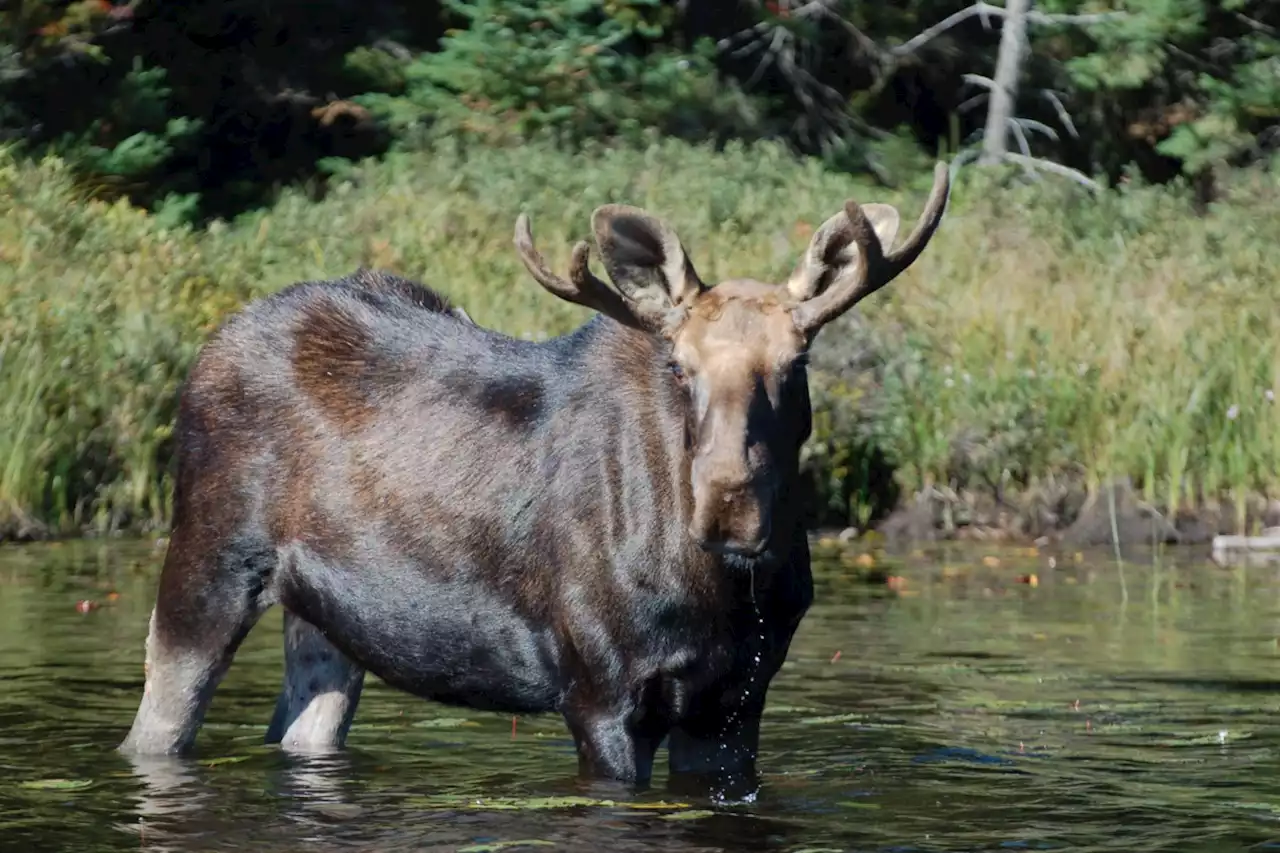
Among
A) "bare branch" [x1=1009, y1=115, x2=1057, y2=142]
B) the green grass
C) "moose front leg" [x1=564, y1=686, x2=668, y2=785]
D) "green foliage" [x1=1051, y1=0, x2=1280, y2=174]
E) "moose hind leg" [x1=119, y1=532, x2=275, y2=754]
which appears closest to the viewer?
"moose front leg" [x1=564, y1=686, x2=668, y2=785]

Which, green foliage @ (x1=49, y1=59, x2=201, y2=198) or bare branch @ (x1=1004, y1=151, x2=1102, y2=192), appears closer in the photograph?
green foliage @ (x1=49, y1=59, x2=201, y2=198)

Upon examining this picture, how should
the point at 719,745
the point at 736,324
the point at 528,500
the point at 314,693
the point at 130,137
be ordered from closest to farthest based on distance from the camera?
the point at 736,324, the point at 719,745, the point at 528,500, the point at 314,693, the point at 130,137

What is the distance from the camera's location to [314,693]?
8984 mm

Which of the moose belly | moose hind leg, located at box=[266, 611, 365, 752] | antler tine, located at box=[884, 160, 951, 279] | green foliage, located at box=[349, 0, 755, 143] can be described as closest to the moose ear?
antler tine, located at box=[884, 160, 951, 279]

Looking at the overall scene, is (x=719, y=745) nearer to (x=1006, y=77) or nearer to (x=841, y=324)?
(x=841, y=324)

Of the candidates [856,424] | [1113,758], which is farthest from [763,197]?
[1113,758]

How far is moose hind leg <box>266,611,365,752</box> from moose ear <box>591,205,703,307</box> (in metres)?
2.22

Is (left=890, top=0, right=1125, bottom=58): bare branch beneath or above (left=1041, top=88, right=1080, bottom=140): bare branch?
above

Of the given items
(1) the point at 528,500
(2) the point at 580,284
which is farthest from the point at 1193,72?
(2) the point at 580,284

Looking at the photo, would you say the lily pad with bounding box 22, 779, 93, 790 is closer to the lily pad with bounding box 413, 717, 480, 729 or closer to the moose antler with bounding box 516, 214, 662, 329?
the lily pad with bounding box 413, 717, 480, 729

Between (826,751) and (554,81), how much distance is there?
63.9 feet

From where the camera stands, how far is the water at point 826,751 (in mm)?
7379

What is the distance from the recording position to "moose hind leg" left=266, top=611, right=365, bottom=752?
8922 millimetres

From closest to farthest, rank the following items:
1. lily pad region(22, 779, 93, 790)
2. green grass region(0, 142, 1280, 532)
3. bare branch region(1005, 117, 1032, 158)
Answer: lily pad region(22, 779, 93, 790), green grass region(0, 142, 1280, 532), bare branch region(1005, 117, 1032, 158)
